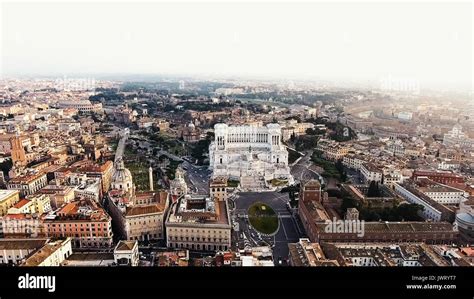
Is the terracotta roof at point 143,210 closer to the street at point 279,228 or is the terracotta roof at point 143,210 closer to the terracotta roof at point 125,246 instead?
the terracotta roof at point 125,246

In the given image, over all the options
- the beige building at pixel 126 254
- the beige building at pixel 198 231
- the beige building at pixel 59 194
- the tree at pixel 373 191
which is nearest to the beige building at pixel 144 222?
the beige building at pixel 198 231

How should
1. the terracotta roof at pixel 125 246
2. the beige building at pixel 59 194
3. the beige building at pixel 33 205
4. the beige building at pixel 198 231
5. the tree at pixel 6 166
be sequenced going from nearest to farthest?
the terracotta roof at pixel 125 246, the beige building at pixel 198 231, the beige building at pixel 33 205, the beige building at pixel 59 194, the tree at pixel 6 166

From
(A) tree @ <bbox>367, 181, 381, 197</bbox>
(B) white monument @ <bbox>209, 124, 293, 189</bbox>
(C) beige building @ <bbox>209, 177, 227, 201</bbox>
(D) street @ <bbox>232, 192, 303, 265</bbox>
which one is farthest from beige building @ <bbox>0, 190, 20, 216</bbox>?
(A) tree @ <bbox>367, 181, 381, 197</bbox>

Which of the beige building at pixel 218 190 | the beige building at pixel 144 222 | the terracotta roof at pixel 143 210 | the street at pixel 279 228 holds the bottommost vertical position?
the street at pixel 279 228

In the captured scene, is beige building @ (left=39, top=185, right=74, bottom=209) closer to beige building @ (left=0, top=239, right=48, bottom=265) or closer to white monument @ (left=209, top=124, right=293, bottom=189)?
beige building @ (left=0, top=239, right=48, bottom=265)

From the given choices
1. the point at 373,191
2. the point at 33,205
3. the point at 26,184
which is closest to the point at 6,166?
the point at 26,184

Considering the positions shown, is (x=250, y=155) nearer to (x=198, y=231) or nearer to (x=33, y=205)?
(x=198, y=231)
